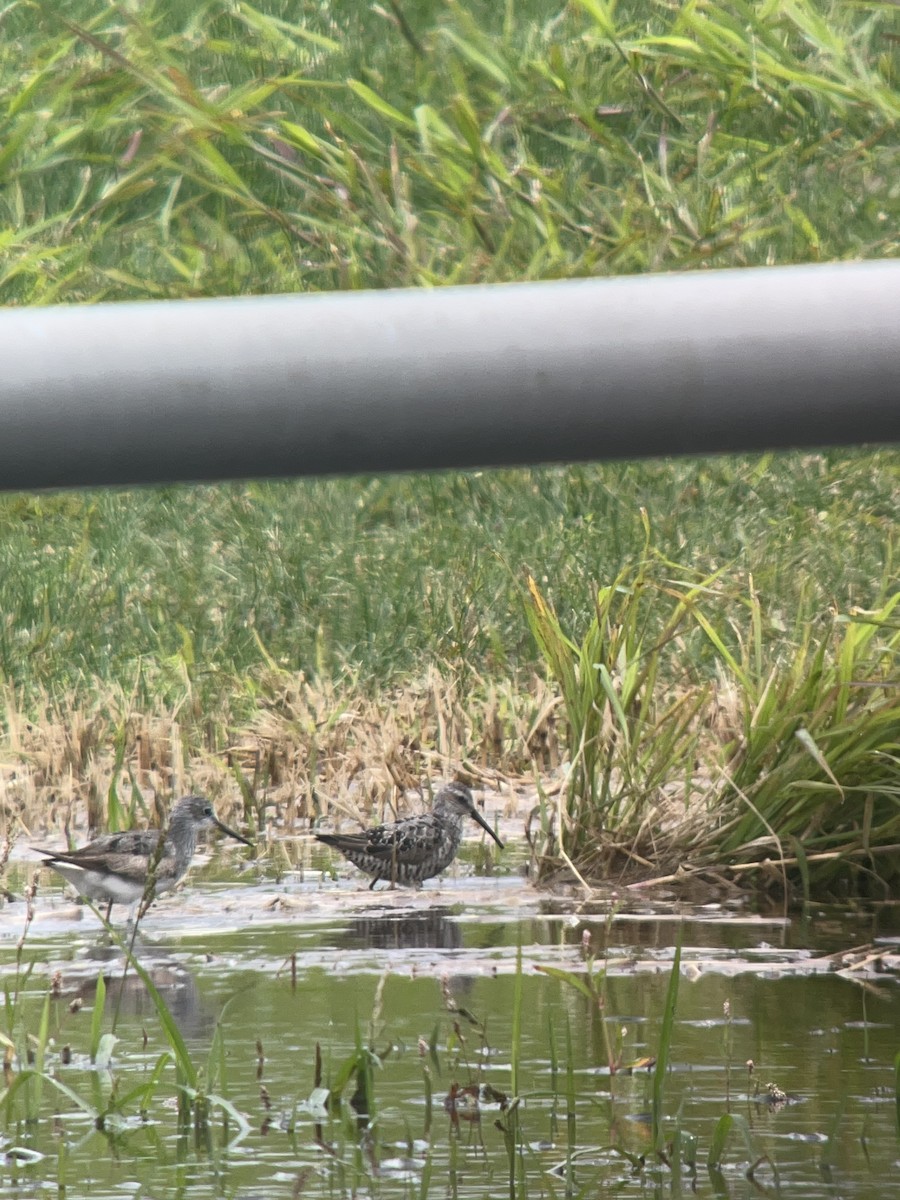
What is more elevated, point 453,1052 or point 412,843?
point 412,843

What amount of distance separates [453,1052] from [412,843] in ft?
6.50

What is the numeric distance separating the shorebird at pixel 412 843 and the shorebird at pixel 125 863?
0.37m

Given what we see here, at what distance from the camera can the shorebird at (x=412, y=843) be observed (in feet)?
18.2

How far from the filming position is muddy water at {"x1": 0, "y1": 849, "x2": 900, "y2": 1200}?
9.71 ft

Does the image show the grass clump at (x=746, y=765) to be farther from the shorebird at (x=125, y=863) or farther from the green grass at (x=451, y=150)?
the green grass at (x=451, y=150)

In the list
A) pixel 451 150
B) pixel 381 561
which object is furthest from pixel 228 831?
pixel 451 150

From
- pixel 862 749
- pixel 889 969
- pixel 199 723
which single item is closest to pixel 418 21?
pixel 199 723

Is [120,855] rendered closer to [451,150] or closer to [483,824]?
[483,824]

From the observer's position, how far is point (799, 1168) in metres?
2.92

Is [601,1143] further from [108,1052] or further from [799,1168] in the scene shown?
[108,1052]

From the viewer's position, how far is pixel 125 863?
547 centimetres

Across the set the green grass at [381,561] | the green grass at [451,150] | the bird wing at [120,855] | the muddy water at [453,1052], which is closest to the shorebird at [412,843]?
the muddy water at [453,1052]

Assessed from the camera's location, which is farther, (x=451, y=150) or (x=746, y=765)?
(x=451, y=150)

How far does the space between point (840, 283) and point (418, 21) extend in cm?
1333
